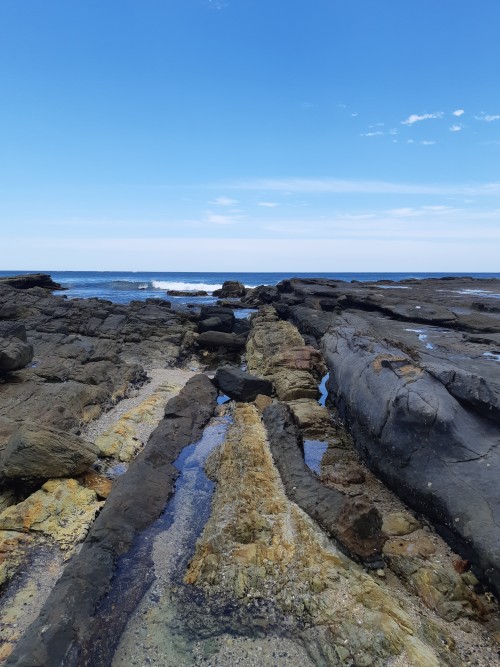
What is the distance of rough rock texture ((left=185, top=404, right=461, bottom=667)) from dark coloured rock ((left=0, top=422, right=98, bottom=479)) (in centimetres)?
275

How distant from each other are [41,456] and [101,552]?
2396mm

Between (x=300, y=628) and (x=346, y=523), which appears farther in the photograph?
(x=346, y=523)

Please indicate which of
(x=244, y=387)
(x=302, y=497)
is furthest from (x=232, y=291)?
(x=302, y=497)

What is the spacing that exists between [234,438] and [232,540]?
351cm

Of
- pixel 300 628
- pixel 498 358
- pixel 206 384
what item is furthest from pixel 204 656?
pixel 498 358

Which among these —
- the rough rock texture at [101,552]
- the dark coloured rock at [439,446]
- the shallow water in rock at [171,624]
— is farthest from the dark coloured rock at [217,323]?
the shallow water in rock at [171,624]

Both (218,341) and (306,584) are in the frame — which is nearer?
(306,584)

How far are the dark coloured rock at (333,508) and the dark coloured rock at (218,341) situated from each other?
454 inches

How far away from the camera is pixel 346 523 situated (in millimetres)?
5828

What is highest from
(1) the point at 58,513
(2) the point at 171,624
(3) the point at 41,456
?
(3) the point at 41,456

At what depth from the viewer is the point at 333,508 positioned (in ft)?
20.7

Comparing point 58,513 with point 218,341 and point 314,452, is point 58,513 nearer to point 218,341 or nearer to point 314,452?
point 314,452

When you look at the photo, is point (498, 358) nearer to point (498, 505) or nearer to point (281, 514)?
point (498, 505)

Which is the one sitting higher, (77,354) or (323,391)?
(77,354)
